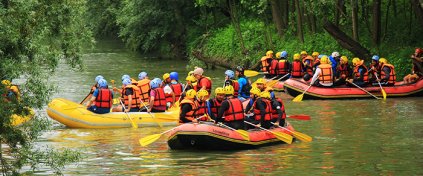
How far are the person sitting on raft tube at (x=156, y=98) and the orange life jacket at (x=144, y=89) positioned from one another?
1.68ft

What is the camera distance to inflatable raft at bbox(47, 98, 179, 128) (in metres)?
A: 20.8

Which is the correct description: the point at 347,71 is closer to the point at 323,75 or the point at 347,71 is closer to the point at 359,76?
the point at 359,76

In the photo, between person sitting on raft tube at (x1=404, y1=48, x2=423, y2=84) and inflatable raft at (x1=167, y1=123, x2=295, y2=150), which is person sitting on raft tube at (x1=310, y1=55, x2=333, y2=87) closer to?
person sitting on raft tube at (x1=404, y1=48, x2=423, y2=84)

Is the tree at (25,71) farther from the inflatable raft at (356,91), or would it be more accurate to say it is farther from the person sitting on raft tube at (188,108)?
the inflatable raft at (356,91)

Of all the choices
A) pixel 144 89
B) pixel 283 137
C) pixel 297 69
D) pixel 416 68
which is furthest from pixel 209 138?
pixel 416 68

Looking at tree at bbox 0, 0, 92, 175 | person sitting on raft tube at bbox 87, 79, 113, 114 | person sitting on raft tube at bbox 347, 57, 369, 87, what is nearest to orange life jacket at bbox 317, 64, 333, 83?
person sitting on raft tube at bbox 347, 57, 369, 87

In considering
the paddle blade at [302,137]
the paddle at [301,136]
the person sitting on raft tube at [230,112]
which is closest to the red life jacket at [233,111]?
the person sitting on raft tube at [230,112]

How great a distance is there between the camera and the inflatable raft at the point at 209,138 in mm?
16266

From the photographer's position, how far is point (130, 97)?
21.1 metres

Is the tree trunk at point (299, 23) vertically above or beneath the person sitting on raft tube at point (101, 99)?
above

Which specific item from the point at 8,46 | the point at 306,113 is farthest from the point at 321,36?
the point at 8,46

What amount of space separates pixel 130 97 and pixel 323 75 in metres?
7.39

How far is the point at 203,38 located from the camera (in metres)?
45.3

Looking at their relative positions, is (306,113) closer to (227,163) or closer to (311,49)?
(227,163)
